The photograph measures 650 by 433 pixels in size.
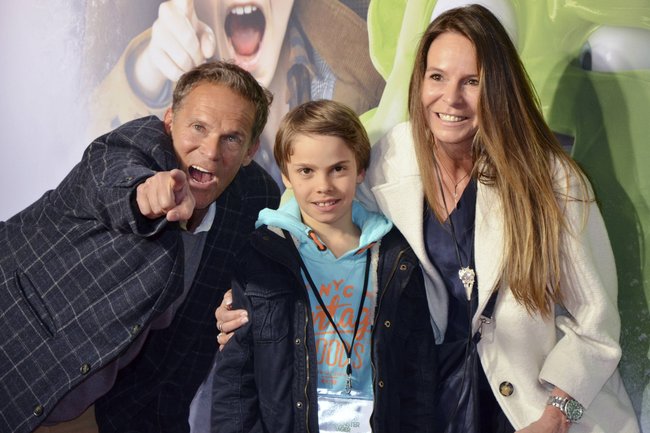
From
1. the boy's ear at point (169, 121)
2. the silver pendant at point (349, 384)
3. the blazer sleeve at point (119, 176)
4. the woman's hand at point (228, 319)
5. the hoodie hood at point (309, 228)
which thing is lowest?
the silver pendant at point (349, 384)

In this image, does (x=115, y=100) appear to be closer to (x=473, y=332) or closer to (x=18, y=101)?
(x=18, y=101)

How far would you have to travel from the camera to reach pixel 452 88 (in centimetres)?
200

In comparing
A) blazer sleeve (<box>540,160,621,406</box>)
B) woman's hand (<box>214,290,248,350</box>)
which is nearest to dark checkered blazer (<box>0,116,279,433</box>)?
woman's hand (<box>214,290,248,350</box>)

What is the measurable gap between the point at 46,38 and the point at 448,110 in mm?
1864

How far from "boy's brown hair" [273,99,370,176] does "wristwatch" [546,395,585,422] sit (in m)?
0.80

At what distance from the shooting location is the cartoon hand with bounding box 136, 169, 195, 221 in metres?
1.67

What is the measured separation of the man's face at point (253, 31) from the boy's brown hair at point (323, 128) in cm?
72

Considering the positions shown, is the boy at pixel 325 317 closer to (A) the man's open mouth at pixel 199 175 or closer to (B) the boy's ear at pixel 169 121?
(A) the man's open mouth at pixel 199 175

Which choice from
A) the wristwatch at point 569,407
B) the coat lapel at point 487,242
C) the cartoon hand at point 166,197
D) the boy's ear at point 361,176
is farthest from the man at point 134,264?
the wristwatch at point 569,407

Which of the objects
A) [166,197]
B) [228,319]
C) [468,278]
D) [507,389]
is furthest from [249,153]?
[507,389]

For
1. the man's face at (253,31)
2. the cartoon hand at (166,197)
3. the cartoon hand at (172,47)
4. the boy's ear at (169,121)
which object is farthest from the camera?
the cartoon hand at (172,47)

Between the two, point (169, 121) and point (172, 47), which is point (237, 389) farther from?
point (172, 47)

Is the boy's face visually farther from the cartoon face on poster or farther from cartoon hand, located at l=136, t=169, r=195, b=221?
the cartoon face on poster

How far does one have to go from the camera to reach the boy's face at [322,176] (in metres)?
1.96
